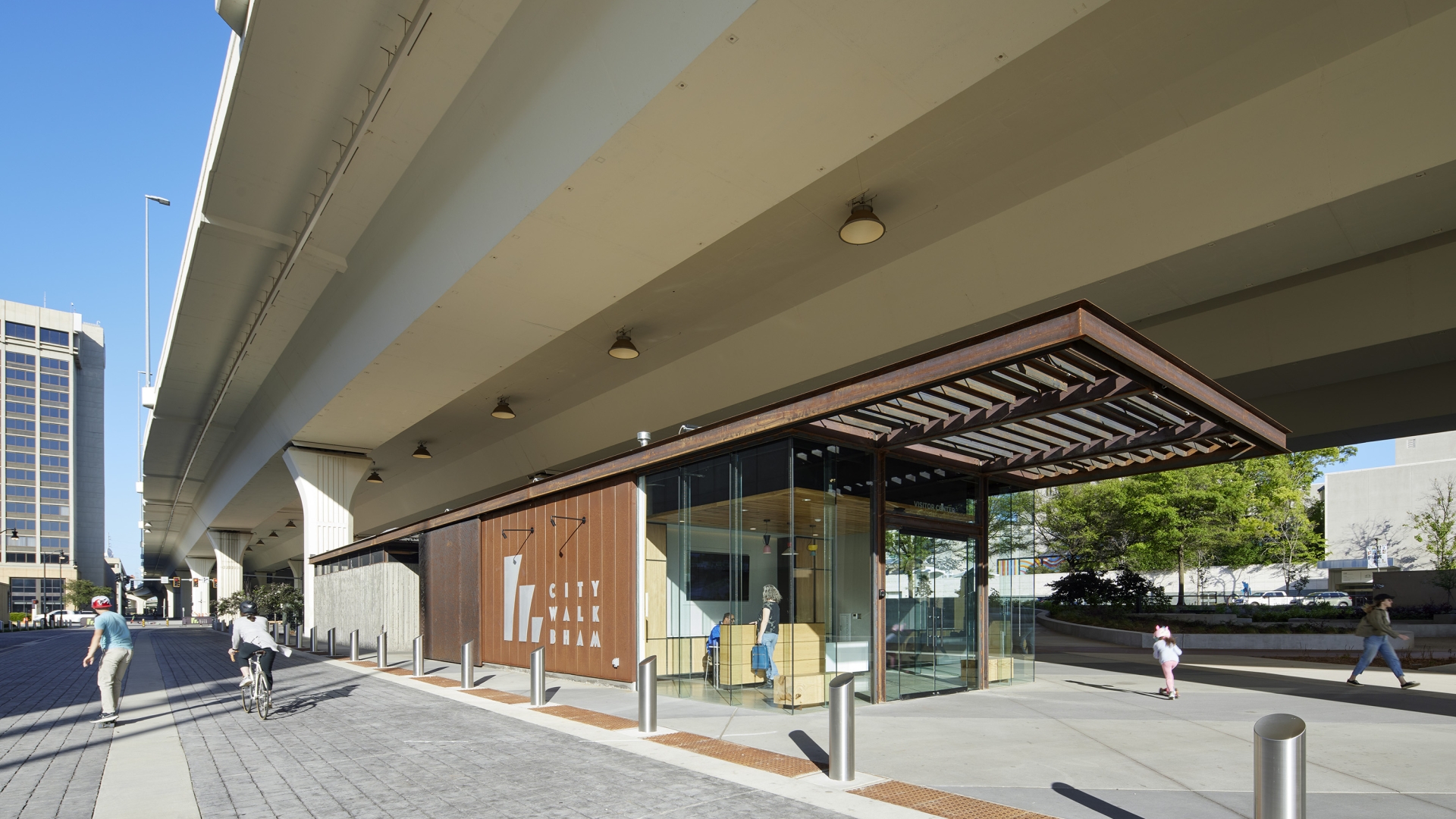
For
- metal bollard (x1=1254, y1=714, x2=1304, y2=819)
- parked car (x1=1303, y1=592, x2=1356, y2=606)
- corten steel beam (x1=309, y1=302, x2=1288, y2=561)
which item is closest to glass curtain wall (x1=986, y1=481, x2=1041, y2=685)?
corten steel beam (x1=309, y1=302, x2=1288, y2=561)

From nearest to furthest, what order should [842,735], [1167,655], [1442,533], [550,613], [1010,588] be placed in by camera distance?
[842,735], [1167,655], [1010,588], [550,613], [1442,533]

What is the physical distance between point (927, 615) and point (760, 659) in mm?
3008

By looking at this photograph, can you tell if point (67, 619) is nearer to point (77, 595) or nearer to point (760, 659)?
point (77, 595)

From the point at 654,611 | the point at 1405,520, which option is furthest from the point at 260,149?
the point at 1405,520

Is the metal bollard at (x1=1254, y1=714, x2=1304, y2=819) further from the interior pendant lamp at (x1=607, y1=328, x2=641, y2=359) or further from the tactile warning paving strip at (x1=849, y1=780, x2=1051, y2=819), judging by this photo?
the interior pendant lamp at (x1=607, y1=328, x2=641, y2=359)

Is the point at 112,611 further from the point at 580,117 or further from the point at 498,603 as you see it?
the point at 580,117

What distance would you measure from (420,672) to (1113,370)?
14.9 metres

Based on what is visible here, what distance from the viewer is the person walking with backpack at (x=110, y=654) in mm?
11031

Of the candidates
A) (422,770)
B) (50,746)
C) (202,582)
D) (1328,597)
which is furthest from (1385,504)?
(202,582)

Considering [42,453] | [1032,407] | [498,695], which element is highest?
[42,453]

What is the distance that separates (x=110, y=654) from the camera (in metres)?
11.4

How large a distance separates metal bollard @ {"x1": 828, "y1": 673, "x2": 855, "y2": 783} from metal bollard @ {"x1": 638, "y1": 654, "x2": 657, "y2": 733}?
9.42 ft

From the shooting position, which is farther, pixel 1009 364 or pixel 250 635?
pixel 250 635

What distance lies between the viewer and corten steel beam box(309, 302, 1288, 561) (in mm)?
6887
